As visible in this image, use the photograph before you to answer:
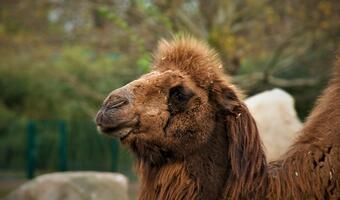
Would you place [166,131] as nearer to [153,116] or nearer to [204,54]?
[153,116]

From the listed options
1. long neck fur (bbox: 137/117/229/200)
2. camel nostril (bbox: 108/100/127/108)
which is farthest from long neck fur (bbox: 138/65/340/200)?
camel nostril (bbox: 108/100/127/108)

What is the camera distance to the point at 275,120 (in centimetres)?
857

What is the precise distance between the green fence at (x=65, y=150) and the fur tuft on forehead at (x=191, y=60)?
1304cm

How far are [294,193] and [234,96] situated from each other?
0.70 m

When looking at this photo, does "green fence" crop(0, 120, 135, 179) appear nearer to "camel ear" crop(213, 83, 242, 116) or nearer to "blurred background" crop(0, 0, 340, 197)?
"blurred background" crop(0, 0, 340, 197)

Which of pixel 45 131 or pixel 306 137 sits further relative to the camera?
pixel 45 131

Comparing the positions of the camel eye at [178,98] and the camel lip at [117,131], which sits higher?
the camel eye at [178,98]

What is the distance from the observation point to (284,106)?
858 centimetres

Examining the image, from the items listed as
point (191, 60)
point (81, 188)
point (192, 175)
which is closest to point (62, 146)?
point (81, 188)

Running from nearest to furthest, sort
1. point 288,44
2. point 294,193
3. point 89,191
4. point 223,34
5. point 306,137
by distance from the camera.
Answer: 1. point 294,193
2. point 306,137
3. point 89,191
4. point 223,34
5. point 288,44

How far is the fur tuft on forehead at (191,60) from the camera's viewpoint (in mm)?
4773

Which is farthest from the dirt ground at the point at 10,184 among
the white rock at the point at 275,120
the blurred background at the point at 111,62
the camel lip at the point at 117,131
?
the camel lip at the point at 117,131

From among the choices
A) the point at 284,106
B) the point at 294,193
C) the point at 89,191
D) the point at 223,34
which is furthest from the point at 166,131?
the point at 223,34

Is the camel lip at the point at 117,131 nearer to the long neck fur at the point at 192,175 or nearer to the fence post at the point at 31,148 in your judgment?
the long neck fur at the point at 192,175
